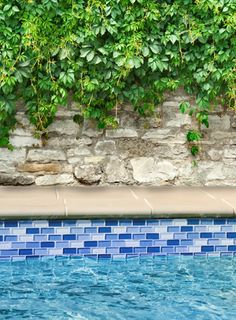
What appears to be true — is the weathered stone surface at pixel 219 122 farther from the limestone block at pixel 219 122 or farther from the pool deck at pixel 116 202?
the pool deck at pixel 116 202

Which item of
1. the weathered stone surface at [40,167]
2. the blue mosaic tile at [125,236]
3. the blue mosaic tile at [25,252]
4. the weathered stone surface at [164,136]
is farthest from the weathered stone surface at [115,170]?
the blue mosaic tile at [25,252]

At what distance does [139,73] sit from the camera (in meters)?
5.29

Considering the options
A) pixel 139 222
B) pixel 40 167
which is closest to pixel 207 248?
pixel 139 222

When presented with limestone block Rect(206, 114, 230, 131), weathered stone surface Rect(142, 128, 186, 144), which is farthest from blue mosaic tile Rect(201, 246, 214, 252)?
limestone block Rect(206, 114, 230, 131)

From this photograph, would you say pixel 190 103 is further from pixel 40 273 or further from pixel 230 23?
pixel 40 273

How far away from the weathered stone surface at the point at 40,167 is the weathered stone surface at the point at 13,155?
0.06 meters

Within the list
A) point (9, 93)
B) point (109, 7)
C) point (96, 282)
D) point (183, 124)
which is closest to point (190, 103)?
point (183, 124)

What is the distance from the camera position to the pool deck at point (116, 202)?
14.1 feet

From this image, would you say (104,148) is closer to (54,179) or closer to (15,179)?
(54,179)

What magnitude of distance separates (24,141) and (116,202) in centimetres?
108

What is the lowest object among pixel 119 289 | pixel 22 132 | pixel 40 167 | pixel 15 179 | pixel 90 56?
pixel 119 289

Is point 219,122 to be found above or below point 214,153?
above

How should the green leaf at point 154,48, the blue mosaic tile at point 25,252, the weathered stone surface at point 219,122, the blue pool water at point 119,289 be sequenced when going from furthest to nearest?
the weathered stone surface at point 219,122
the green leaf at point 154,48
the blue mosaic tile at point 25,252
the blue pool water at point 119,289

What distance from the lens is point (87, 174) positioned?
17.7 feet
